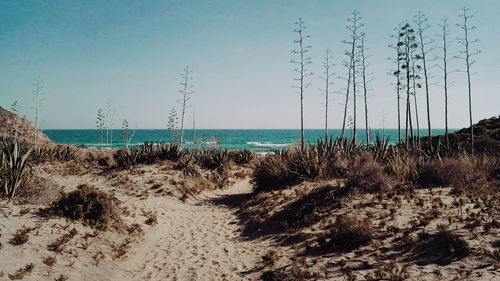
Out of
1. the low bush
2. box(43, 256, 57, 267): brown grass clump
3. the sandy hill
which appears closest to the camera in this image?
box(43, 256, 57, 267): brown grass clump

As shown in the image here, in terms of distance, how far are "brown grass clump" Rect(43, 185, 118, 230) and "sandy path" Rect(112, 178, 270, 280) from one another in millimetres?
1278

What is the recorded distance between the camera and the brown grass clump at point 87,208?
8570 millimetres

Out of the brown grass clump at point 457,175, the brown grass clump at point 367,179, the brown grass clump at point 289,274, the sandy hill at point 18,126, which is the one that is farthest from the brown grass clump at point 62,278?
the sandy hill at point 18,126

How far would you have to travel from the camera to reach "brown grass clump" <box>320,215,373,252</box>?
7.42 meters

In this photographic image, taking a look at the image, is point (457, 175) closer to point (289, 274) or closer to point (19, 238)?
point (289, 274)

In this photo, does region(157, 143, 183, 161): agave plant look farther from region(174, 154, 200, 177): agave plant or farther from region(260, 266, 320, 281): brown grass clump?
region(260, 266, 320, 281): brown grass clump

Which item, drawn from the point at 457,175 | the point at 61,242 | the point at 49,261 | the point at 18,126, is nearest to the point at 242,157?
the point at 457,175

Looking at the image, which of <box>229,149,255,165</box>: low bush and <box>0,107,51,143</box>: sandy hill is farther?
<box>0,107,51,143</box>: sandy hill

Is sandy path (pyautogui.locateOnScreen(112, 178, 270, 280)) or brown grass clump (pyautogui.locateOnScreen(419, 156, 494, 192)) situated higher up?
brown grass clump (pyautogui.locateOnScreen(419, 156, 494, 192))

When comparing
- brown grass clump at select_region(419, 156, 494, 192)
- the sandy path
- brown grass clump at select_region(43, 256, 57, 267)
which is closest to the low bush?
the sandy path

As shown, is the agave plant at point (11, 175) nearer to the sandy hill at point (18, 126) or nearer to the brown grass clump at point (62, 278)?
the brown grass clump at point (62, 278)

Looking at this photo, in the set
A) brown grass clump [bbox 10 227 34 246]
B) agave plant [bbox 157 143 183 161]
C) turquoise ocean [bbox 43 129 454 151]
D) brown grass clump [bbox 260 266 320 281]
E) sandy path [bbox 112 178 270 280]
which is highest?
turquoise ocean [bbox 43 129 454 151]

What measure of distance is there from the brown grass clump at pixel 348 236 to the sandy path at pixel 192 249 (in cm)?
179

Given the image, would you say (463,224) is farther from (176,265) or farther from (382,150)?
(382,150)
